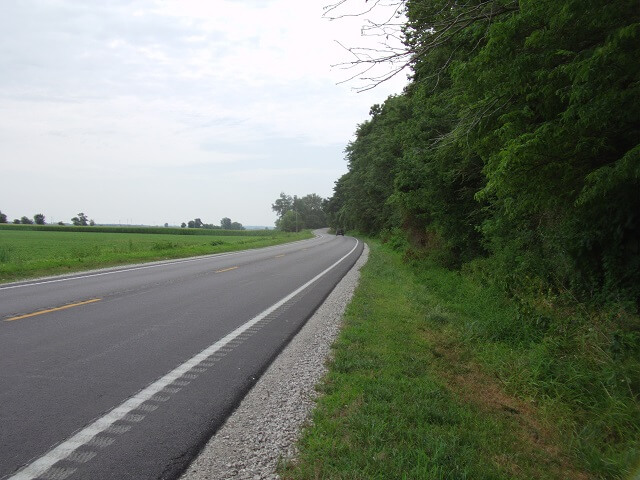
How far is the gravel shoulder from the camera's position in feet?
9.71

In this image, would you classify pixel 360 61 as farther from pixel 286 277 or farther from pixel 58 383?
pixel 286 277

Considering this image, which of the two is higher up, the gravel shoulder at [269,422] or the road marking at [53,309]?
the road marking at [53,309]

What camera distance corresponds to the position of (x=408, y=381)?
4531mm

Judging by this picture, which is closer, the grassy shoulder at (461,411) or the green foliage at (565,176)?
the grassy shoulder at (461,411)

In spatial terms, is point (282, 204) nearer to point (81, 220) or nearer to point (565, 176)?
point (81, 220)

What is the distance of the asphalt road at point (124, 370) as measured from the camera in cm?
304

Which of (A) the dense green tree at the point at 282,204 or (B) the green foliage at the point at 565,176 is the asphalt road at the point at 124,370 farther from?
(A) the dense green tree at the point at 282,204

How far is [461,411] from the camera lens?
393 cm

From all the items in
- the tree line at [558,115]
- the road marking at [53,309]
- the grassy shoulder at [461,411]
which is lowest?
the grassy shoulder at [461,411]

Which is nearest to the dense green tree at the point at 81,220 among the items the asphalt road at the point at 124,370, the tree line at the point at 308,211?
the tree line at the point at 308,211

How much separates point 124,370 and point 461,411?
11.3 ft

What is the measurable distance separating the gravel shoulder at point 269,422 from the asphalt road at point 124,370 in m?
0.14

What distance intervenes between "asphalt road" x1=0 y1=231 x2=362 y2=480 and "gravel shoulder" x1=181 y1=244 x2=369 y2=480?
14 cm

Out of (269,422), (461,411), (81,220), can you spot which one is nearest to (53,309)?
(269,422)
